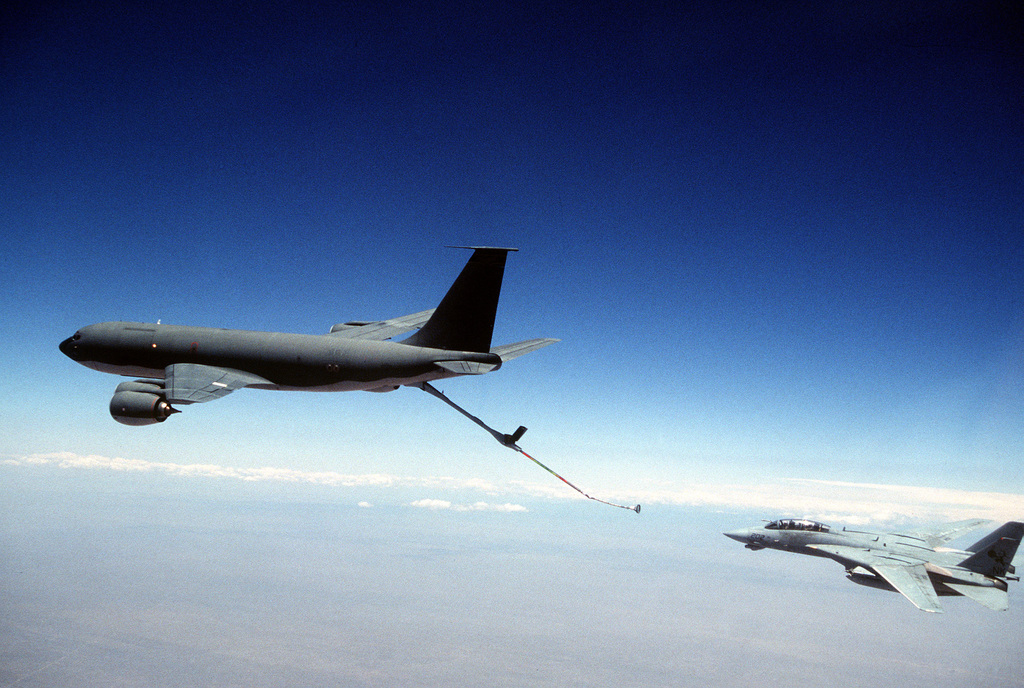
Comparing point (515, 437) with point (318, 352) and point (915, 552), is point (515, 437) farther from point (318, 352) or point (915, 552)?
point (915, 552)

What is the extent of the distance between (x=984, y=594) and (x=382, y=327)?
106 feet

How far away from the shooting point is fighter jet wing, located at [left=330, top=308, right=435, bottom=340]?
12.7m

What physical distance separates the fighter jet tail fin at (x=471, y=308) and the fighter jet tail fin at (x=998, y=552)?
31.7 meters

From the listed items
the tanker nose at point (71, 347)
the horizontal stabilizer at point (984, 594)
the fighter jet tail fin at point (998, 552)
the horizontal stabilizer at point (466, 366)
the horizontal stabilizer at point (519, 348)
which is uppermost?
the horizontal stabilizer at point (519, 348)

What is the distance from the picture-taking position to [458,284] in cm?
1125

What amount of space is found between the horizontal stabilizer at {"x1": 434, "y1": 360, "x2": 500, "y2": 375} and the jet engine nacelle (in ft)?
16.3

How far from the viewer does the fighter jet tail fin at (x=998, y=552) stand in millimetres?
26312

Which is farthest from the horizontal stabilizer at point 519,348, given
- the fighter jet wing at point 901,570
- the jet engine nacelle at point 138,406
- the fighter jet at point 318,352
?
the fighter jet wing at point 901,570

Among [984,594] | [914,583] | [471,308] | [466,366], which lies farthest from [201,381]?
[984,594]

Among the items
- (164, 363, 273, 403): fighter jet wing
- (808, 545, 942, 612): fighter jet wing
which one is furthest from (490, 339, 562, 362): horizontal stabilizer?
(808, 545, 942, 612): fighter jet wing

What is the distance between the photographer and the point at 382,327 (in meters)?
13.4

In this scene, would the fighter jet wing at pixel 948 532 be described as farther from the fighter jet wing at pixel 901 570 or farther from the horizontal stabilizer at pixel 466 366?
the horizontal stabilizer at pixel 466 366

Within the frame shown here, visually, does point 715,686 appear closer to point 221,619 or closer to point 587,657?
point 587,657

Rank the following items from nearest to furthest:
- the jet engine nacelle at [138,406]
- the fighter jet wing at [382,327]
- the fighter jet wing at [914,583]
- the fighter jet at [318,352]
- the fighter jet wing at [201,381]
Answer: the jet engine nacelle at [138,406], the fighter jet wing at [201,381], the fighter jet at [318,352], the fighter jet wing at [382,327], the fighter jet wing at [914,583]
